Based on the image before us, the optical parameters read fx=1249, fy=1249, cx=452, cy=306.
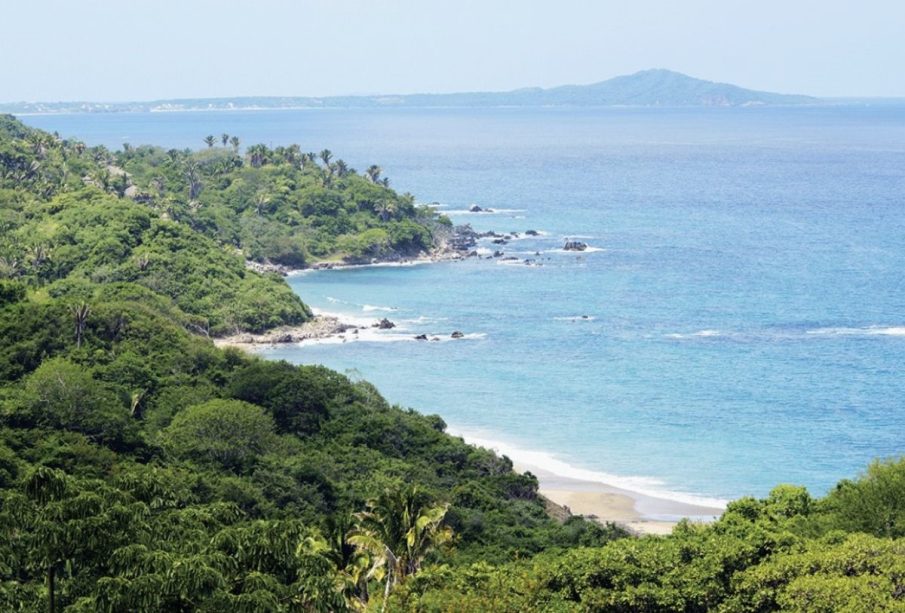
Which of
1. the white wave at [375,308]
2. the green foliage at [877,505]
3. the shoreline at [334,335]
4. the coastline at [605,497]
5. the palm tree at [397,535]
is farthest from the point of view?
the white wave at [375,308]

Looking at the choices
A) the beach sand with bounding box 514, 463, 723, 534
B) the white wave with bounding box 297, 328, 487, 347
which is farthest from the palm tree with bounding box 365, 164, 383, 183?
the beach sand with bounding box 514, 463, 723, 534

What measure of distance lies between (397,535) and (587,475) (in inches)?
1326

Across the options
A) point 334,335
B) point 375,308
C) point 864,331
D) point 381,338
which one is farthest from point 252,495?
point 864,331

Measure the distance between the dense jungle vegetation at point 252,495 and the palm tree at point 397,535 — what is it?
0.21 ft

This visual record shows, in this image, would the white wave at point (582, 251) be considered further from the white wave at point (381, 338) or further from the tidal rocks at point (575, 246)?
the white wave at point (381, 338)

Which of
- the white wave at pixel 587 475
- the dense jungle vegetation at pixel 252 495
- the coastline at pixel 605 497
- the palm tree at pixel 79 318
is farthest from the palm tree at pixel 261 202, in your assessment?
the white wave at pixel 587 475

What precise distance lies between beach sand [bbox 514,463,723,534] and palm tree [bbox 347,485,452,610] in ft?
77.4

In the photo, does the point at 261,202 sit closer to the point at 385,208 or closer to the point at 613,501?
the point at 385,208

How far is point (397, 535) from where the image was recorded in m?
32.7

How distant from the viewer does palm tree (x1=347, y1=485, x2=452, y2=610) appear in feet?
106

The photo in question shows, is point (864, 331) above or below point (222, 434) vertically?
below

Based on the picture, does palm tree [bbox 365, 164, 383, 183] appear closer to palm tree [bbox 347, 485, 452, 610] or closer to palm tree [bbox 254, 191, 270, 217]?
palm tree [bbox 254, 191, 270, 217]

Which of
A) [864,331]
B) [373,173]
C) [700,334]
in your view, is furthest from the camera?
[373,173]

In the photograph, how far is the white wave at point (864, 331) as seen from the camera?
9612 cm
